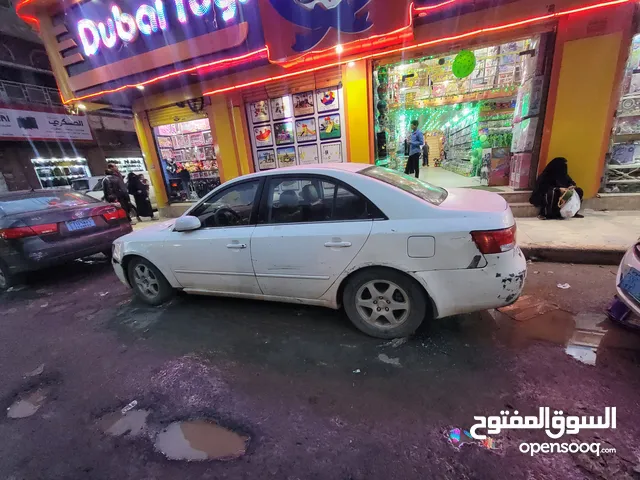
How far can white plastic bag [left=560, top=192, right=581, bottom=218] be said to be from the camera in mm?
5234

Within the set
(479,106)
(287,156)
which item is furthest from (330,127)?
(479,106)

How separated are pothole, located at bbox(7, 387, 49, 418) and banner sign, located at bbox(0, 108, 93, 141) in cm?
2069

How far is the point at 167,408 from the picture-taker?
211 cm

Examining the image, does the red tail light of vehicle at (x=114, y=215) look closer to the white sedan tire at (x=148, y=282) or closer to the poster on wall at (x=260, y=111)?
the white sedan tire at (x=148, y=282)

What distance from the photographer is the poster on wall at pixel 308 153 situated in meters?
7.56

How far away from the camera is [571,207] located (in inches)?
207

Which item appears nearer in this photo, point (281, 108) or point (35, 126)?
point (281, 108)

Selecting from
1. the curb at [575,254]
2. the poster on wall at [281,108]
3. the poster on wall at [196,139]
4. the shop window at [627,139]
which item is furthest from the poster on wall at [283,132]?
the shop window at [627,139]

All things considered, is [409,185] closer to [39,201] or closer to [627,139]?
[627,139]

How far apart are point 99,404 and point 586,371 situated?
3.63 m

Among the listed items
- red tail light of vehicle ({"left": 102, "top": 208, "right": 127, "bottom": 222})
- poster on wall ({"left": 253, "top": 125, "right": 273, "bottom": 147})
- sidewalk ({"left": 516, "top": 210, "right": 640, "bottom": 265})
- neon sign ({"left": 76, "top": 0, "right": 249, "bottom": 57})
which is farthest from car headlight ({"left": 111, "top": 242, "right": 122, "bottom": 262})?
neon sign ({"left": 76, "top": 0, "right": 249, "bottom": 57})

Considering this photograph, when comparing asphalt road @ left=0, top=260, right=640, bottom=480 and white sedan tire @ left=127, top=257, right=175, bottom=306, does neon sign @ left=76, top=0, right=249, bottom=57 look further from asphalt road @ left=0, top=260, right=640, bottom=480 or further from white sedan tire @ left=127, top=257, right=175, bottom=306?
asphalt road @ left=0, top=260, right=640, bottom=480

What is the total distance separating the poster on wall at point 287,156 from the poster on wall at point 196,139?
2.90m

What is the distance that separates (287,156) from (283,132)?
0.63 m
